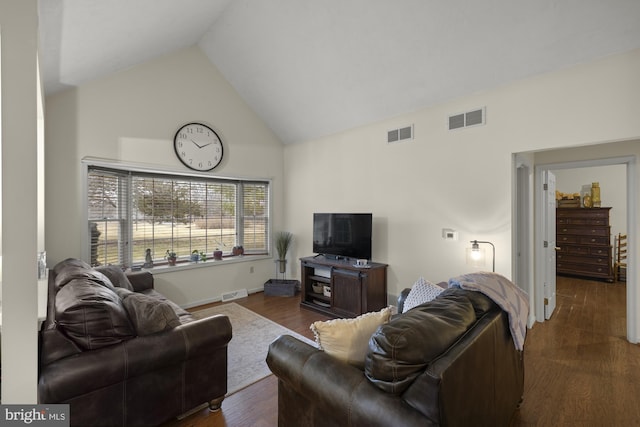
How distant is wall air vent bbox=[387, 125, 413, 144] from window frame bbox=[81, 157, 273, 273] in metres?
2.35

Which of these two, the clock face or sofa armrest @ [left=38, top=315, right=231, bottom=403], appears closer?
sofa armrest @ [left=38, top=315, right=231, bottom=403]

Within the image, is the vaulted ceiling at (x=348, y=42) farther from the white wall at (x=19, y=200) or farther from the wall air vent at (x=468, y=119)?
the white wall at (x=19, y=200)

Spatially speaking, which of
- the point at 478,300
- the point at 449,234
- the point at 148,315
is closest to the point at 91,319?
the point at 148,315

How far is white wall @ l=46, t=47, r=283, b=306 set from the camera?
3.36m

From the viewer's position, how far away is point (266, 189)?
5.46 meters

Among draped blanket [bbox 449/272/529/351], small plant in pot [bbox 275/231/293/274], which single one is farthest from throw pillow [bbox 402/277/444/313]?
small plant in pot [bbox 275/231/293/274]

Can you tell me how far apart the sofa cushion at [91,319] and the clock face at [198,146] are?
2.84m

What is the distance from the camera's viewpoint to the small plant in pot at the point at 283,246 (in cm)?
525

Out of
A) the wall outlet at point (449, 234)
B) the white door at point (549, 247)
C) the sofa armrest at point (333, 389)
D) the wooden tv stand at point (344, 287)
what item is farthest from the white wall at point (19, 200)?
the white door at point (549, 247)

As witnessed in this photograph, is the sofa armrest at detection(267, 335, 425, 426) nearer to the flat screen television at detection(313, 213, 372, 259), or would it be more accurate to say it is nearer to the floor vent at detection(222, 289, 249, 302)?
the flat screen television at detection(313, 213, 372, 259)

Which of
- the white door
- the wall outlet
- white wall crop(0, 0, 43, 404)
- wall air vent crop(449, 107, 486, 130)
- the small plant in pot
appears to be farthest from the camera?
the small plant in pot

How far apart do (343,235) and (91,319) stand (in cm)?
307

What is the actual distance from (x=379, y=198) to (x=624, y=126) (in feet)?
8.13

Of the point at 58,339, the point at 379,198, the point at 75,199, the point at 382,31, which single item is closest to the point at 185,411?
A: the point at 58,339
